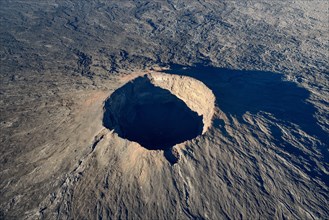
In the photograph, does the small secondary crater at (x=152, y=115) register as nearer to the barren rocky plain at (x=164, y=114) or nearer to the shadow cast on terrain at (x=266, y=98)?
the barren rocky plain at (x=164, y=114)

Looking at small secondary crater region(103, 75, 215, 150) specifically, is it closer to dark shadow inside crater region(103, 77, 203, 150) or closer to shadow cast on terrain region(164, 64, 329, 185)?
dark shadow inside crater region(103, 77, 203, 150)

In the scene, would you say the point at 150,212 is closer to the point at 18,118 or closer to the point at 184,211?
the point at 184,211

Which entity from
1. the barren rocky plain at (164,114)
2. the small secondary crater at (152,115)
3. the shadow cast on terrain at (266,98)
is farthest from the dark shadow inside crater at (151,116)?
the shadow cast on terrain at (266,98)

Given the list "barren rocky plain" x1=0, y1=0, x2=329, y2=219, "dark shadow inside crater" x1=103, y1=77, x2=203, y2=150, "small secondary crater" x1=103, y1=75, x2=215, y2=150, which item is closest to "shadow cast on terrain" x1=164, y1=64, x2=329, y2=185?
"barren rocky plain" x1=0, y1=0, x2=329, y2=219

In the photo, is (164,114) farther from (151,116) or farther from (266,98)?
(266,98)

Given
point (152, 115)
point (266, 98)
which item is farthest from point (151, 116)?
point (266, 98)
